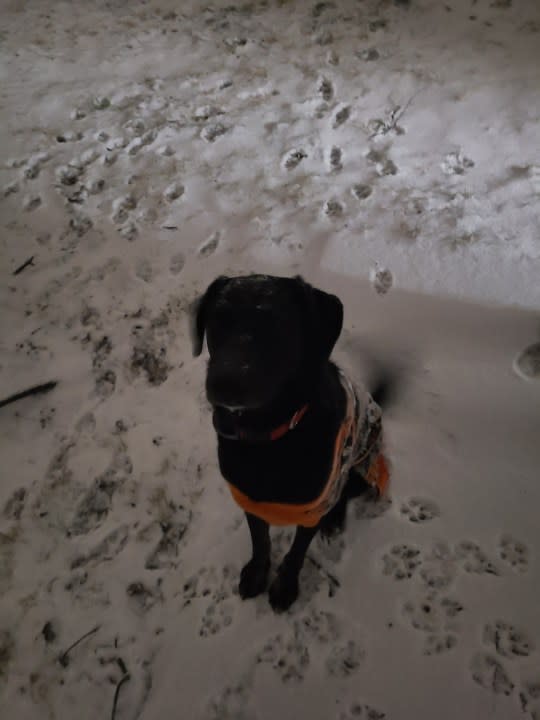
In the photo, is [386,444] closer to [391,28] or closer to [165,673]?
[165,673]

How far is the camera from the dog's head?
48.5 inches

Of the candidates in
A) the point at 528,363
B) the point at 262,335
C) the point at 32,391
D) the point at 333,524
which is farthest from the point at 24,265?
the point at 528,363

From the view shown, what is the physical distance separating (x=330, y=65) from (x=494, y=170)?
1.83 m

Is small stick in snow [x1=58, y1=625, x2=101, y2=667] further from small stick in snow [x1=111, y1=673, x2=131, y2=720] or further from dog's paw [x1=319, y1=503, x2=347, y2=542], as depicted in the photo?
dog's paw [x1=319, y1=503, x2=347, y2=542]

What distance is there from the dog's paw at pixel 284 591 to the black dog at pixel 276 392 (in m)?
0.42

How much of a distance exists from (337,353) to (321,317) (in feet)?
3.62

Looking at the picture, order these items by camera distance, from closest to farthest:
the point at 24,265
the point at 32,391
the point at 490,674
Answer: the point at 490,674, the point at 32,391, the point at 24,265

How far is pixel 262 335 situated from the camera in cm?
130

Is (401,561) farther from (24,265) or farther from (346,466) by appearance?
(24,265)

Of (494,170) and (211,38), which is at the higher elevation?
(211,38)

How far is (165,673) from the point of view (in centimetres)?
173

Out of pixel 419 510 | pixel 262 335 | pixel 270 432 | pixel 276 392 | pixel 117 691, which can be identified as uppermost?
pixel 262 335

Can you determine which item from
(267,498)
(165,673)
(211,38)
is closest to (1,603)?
(165,673)

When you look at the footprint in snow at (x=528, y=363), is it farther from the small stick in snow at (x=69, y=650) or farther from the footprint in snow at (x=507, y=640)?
the small stick in snow at (x=69, y=650)
